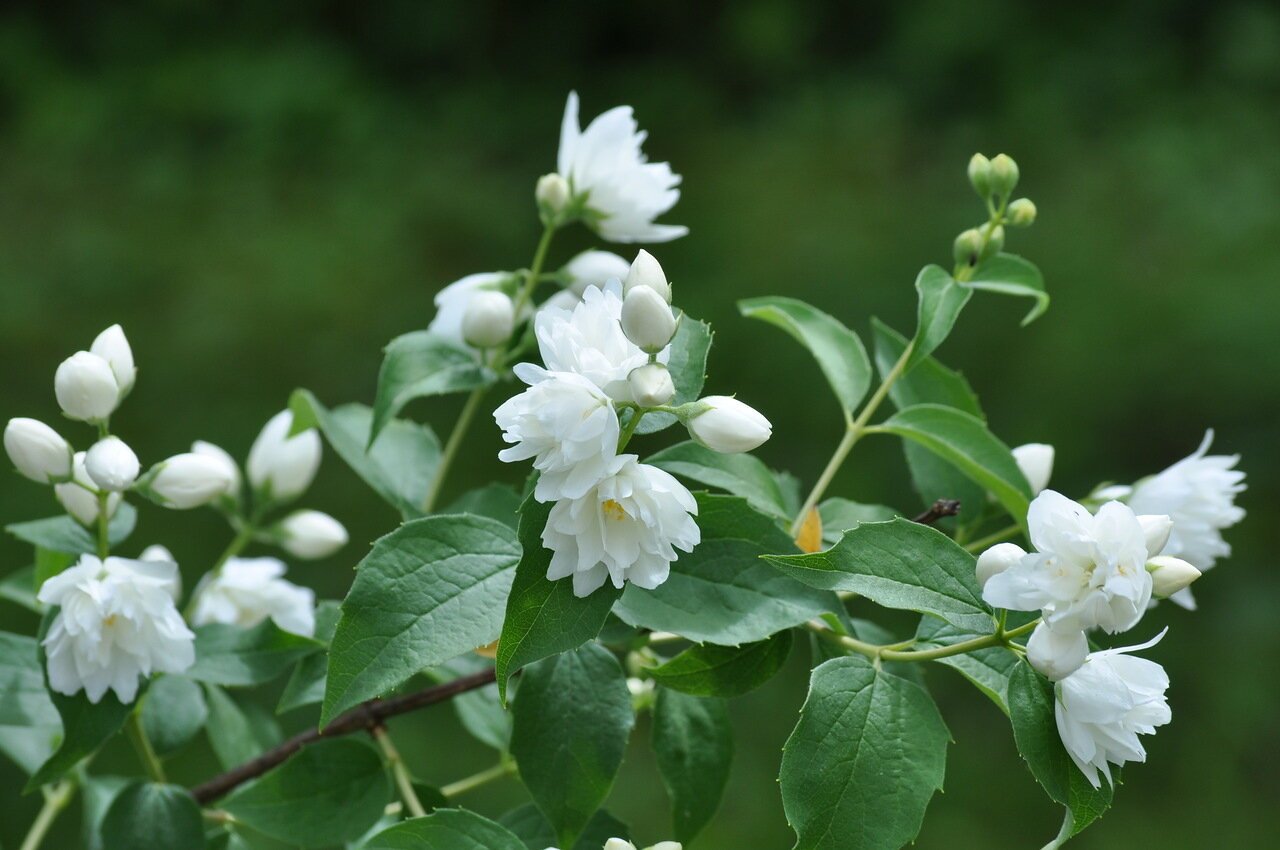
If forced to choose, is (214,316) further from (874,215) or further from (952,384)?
(952,384)

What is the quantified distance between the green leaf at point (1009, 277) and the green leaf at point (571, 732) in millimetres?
303

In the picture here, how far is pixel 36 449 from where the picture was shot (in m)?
0.71

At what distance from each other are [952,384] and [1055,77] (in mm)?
3653

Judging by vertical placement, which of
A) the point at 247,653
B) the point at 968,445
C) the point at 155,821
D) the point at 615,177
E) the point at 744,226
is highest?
the point at 615,177

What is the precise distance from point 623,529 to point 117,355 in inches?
13.4

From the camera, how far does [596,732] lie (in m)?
0.68

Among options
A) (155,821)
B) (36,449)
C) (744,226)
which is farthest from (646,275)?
(744,226)

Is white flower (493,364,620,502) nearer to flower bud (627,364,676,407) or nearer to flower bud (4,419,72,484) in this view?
flower bud (627,364,676,407)

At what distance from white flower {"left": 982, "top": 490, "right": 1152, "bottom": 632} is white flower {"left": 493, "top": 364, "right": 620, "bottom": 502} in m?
0.17

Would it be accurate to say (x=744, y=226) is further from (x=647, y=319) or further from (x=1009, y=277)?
(x=647, y=319)

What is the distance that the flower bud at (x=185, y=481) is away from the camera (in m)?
0.74

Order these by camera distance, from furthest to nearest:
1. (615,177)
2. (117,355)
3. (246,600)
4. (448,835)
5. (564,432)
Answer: (246,600) < (615,177) < (117,355) < (448,835) < (564,432)

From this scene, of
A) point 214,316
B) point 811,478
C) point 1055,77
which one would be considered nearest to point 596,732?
point 811,478

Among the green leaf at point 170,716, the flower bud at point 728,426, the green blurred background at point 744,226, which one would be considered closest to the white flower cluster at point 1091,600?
the flower bud at point 728,426
